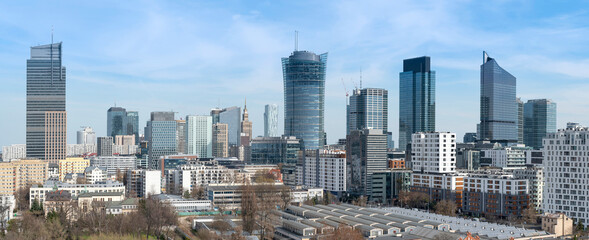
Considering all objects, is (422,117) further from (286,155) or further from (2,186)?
(2,186)

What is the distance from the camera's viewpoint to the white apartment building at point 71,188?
225ft

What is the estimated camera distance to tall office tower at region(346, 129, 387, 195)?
78500 millimetres

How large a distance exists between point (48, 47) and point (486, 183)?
96111 millimetres

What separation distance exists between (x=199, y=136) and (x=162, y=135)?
118 ft

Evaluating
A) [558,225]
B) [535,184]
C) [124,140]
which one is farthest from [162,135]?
[558,225]

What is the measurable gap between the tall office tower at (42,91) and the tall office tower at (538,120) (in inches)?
4574

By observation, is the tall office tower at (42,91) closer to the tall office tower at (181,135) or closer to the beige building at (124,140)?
the tall office tower at (181,135)

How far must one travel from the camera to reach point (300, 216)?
55125 mm

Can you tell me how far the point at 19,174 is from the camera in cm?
8425

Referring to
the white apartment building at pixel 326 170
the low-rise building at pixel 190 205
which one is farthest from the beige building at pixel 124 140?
the low-rise building at pixel 190 205

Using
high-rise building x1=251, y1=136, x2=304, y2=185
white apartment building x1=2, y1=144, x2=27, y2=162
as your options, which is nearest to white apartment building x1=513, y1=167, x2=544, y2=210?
high-rise building x1=251, y1=136, x2=304, y2=185

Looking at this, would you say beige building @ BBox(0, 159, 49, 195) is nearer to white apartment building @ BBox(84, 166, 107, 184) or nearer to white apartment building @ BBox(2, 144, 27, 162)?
white apartment building @ BBox(84, 166, 107, 184)

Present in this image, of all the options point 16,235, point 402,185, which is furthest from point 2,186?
point 402,185

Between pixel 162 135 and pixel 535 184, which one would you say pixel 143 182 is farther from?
pixel 162 135
